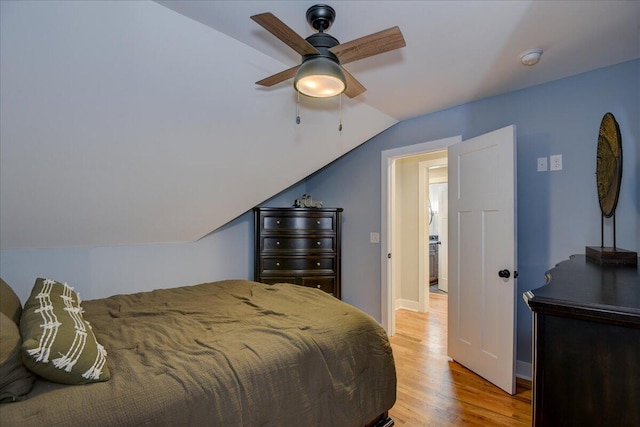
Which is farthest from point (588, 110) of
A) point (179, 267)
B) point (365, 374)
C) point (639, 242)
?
point (179, 267)

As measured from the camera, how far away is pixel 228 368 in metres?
1.21

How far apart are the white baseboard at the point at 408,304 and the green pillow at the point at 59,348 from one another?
3.94 meters

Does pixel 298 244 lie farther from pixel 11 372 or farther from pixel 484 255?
pixel 11 372

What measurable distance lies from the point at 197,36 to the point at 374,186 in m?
2.38

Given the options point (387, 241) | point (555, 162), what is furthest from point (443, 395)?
point (555, 162)

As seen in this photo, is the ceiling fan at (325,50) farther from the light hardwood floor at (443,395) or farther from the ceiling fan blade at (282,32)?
the light hardwood floor at (443,395)

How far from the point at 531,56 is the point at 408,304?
3349 mm

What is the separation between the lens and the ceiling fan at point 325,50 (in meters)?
1.43

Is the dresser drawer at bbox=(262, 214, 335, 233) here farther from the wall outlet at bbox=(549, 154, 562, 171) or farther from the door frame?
the wall outlet at bbox=(549, 154, 562, 171)

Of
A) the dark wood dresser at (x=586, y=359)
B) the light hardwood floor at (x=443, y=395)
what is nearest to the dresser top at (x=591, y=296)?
the dark wood dresser at (x=586, y=359)

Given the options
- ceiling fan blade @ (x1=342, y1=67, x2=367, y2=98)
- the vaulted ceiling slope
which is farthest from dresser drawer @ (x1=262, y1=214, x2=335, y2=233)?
ceiling fan blade @ (x1=342, y1=67, x2=367, y2=98)

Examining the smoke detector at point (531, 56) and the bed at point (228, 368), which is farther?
the smoke detector at point (531, 56)

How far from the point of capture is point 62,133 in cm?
179

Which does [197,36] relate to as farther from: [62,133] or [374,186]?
[374,186]
